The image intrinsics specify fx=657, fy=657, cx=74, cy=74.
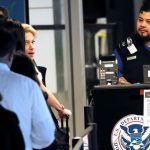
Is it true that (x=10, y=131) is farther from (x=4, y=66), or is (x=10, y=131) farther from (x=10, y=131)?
(x=4, y=66)

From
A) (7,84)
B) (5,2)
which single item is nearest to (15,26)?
(7,84)

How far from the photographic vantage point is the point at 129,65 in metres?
5.48

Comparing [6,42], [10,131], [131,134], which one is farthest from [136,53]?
[10,131]

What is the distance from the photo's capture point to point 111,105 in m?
4.88

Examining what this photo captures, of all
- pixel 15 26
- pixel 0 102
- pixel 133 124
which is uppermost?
pixel 15 26

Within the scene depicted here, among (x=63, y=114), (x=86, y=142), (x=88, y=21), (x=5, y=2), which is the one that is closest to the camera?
(x=86, y=142)

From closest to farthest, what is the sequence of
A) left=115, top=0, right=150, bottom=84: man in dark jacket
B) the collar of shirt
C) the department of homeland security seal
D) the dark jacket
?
the dark jacket
the collar of shirt
the department of homeland security seal
left=115, top=0, right=150, bottom=84: man in dark jacket

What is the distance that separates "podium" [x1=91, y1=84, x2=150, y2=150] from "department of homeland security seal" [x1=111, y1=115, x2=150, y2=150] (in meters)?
0.04

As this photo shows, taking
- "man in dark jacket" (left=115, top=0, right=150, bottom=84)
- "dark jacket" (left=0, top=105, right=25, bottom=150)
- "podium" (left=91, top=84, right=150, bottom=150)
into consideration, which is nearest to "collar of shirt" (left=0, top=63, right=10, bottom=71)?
"dark jacket" (left=0, top=105, right=25, bottom=150)

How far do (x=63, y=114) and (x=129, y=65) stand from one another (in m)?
0.72

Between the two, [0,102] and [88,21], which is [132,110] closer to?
[0,102]

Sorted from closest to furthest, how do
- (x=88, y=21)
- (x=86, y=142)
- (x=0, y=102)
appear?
(x=0, y=102) < (x=86, y=142) < (x=88, y=21)

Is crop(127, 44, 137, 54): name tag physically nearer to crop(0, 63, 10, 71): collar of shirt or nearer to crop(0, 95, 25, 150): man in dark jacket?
crop(0, 63, 10, 71): collar of shirt

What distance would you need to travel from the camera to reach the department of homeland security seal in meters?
4.79
